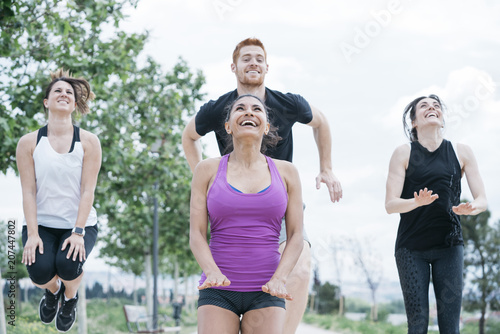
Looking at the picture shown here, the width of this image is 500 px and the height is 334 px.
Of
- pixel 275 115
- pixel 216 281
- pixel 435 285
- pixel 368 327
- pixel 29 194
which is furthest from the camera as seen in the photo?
pixel 368 327

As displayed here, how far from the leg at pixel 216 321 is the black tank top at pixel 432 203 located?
1.95 metres

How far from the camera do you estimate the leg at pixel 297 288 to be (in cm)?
417

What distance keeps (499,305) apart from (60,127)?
19.2m

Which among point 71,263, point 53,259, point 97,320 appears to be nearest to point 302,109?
point 71,263

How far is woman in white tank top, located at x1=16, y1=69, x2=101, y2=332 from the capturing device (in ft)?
16.0

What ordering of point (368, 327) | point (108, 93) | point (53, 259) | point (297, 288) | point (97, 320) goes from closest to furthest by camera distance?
point (297, 288)
point (53, 259)
point (108, 93)
point (368, 327)
point (97, 320)

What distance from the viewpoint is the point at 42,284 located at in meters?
5.16

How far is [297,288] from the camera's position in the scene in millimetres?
4199

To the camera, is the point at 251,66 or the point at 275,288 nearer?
the point at 275,288

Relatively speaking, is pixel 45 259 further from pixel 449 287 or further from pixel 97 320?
pixel 97 320

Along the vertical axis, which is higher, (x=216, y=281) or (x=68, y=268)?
(x=68, y=268)

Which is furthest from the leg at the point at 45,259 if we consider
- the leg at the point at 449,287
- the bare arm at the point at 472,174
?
the bare arm at the point at 472,174

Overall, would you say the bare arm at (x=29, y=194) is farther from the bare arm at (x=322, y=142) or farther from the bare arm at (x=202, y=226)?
the bare arm at (x=322, y=142)

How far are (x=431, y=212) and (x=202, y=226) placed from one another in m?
2.12
